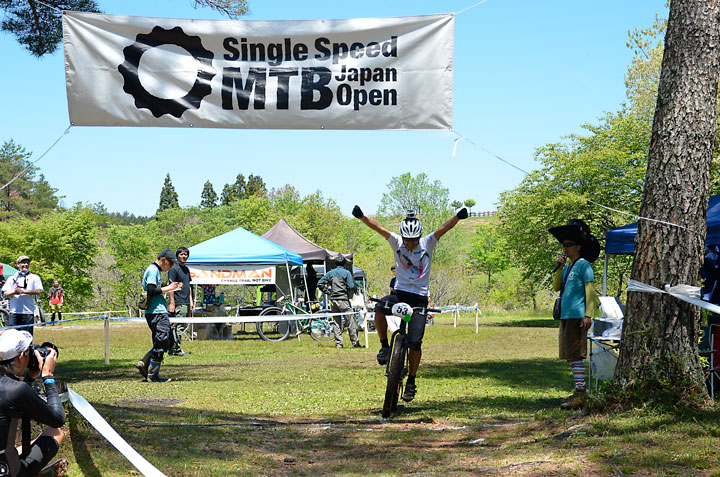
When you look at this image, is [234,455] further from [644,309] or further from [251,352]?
[251,352]

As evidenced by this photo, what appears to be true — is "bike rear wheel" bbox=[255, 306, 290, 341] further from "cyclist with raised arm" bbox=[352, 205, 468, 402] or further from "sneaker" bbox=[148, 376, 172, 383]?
"cyclist with raised arm" bbox=[352, 205, 468, 402]

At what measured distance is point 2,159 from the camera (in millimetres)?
78125

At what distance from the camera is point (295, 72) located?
20.9ft

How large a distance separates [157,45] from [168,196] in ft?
450

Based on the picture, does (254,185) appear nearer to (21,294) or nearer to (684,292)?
(21,294)

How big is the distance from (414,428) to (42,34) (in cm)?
702

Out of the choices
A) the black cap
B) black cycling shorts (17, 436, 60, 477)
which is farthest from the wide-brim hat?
the black cap

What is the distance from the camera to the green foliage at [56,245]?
137 ft

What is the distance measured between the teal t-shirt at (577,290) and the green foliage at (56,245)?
129ft

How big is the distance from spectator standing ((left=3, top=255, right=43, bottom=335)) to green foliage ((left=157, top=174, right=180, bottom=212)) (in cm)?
12885

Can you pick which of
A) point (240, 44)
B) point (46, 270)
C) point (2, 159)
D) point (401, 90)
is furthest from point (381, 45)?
point (2, 159)

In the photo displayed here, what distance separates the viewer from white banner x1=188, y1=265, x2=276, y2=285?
2052 centimetres

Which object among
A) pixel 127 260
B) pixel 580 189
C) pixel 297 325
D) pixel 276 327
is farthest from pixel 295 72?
→ pixel 127 260

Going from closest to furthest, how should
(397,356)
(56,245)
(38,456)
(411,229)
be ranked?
(38,456) < (397,356) < (411,229) < (56,245)
